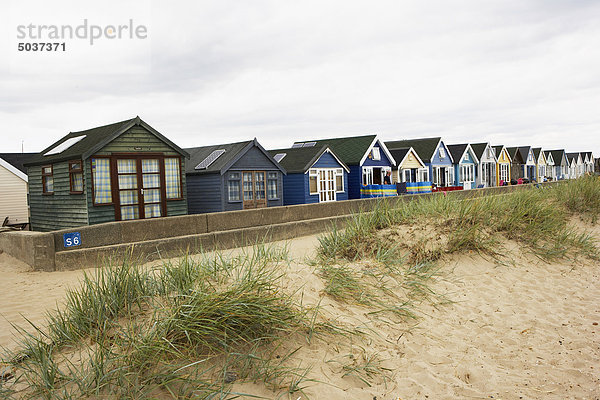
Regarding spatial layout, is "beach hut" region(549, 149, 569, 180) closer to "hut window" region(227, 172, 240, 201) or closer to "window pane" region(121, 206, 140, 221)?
"hut window" region(227, 172, 240, 201)

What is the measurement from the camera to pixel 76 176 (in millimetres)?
15633

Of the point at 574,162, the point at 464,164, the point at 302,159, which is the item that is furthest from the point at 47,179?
the point at 574,162

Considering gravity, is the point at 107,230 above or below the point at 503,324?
above

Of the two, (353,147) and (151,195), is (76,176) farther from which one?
(353,147)

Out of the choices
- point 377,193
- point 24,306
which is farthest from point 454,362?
point 377,193

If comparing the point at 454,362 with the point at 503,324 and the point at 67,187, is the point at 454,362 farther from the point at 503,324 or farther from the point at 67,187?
the point at 67,187

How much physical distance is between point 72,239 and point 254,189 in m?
11.9

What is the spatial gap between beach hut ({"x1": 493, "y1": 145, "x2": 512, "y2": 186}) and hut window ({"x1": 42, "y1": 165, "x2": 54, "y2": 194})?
140 ft

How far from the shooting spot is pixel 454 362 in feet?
16.1

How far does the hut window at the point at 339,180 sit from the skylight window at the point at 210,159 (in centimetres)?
814

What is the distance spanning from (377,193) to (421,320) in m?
21.4

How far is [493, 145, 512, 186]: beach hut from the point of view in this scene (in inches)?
1836

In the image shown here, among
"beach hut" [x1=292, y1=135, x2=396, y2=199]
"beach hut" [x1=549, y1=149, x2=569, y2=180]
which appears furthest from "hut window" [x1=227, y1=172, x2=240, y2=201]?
"beach hut" [x1=549, y1=149, x2=569, y2=180]

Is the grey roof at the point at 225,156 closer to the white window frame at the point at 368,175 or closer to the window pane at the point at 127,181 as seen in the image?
the window pane at the point at 127,181
